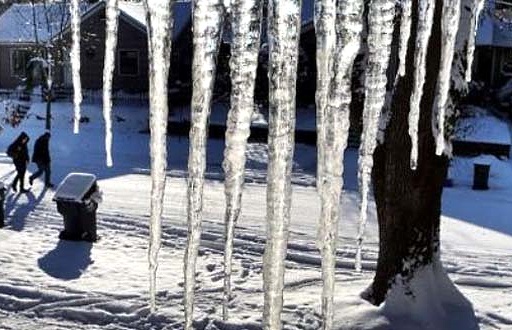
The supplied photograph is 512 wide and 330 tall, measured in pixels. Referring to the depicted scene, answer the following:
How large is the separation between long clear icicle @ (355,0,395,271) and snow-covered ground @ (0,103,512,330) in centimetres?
352

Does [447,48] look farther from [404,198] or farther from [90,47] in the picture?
[90,47]

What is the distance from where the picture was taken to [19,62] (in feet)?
108

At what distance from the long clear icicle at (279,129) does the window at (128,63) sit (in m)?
29.0

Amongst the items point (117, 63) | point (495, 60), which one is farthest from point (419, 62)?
point (495, 60)

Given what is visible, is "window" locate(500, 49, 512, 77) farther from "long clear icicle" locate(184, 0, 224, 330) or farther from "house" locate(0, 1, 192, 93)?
"long clear icicle" locate(184, 0, 224, 330)

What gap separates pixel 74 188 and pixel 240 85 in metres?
9.84

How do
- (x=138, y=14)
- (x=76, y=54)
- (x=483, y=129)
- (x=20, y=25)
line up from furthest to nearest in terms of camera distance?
(x=20, y=25) → (x=138, y=14) → (x=483, y=129) → (x=76, y=54)

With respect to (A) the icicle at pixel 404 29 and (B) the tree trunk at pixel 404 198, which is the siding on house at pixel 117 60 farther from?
(A) the icicle at pixel 404 29

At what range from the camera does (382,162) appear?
7230 mm

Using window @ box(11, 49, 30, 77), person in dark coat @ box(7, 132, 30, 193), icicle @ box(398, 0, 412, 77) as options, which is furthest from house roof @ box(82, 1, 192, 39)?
icicle @ box(398, 0, 412, 77)

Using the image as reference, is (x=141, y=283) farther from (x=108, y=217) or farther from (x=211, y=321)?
(x=108, y=217)

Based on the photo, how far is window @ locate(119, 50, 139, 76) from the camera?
29922 mm

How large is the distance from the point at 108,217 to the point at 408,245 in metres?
6.58

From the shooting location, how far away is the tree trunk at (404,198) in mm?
6789
